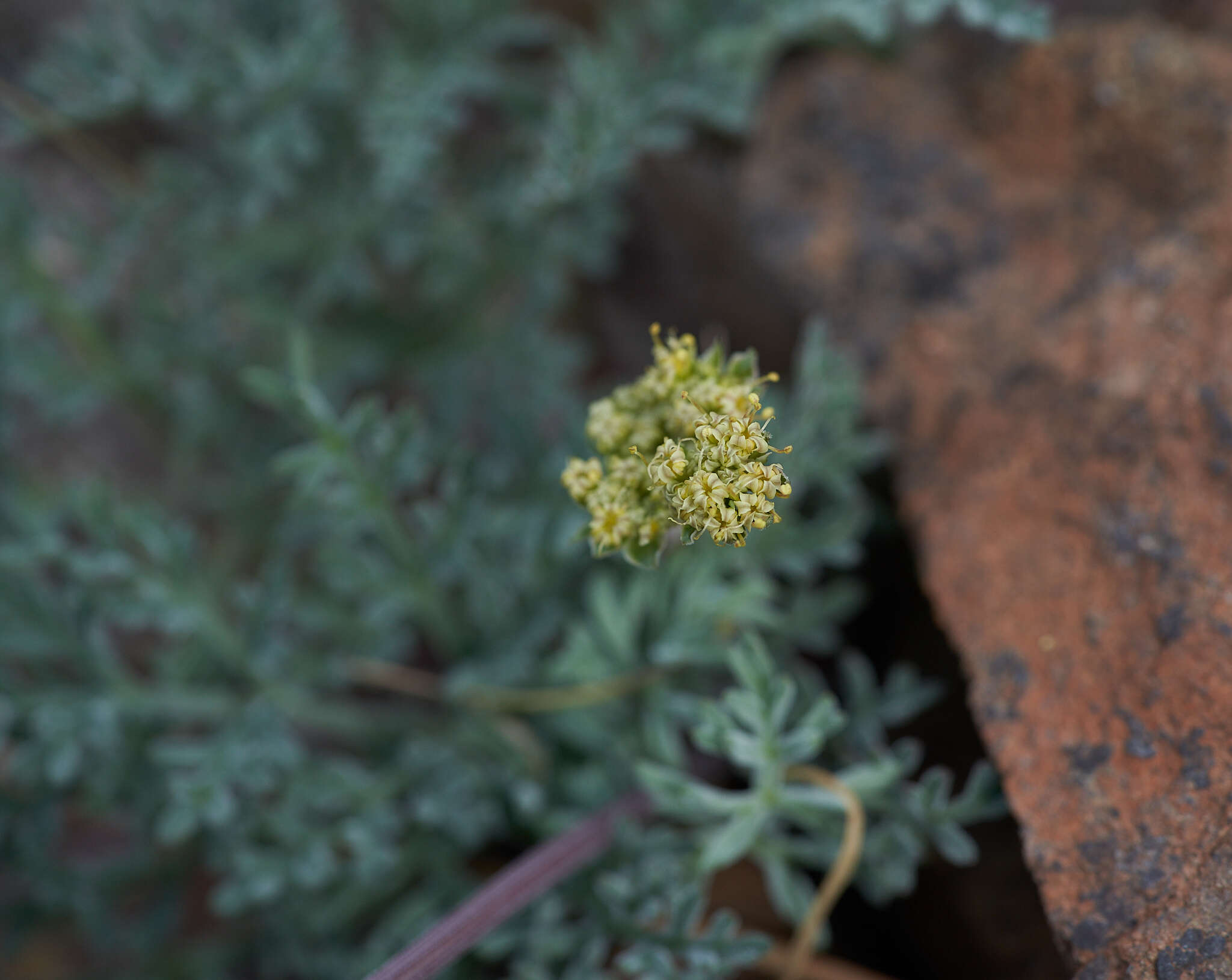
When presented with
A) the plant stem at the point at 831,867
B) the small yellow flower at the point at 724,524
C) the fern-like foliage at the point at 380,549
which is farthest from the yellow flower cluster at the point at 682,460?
the plant stem at the point at 831,867

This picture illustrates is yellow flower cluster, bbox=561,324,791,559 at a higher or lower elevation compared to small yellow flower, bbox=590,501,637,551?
higher

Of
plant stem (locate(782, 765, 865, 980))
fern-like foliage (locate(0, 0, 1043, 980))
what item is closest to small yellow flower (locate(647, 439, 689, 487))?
fern-like foliage (locate(0, 0, 1043, 980))

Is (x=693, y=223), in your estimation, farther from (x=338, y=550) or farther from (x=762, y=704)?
(x=762, y=704)

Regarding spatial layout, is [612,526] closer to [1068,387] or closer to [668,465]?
[668,465]

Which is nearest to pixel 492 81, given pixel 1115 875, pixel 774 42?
pixel 774 42

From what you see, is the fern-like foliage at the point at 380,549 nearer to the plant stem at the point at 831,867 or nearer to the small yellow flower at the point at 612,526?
the plant stem at the point at 831,867

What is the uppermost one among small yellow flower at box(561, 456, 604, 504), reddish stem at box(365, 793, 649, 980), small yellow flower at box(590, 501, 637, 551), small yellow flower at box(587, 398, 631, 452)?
small yellow flower at box(587, 398, 631, 452)

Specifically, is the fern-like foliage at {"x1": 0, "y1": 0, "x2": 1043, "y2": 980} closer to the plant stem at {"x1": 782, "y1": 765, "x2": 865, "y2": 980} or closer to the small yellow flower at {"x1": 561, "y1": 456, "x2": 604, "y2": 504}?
the plant stem at {"x1": 782, "y1": 765, "x2": 865, "y2": 980}

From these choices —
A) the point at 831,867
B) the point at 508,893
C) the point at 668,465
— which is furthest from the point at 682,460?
the point at 831,867
